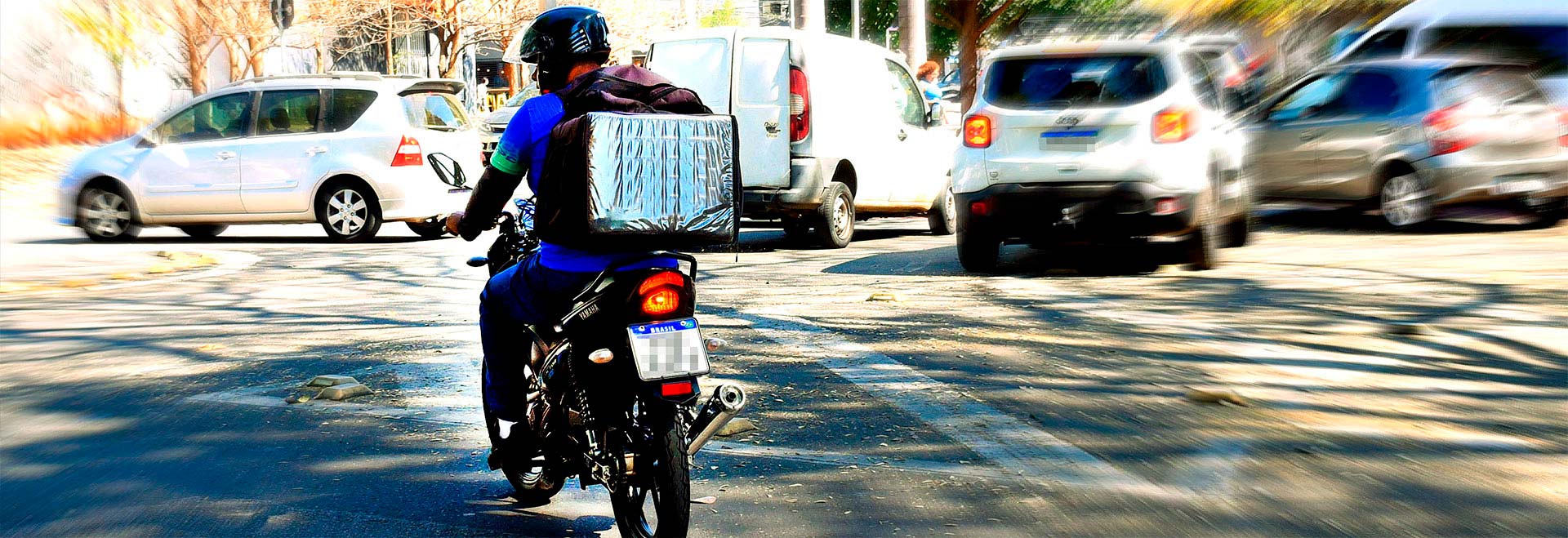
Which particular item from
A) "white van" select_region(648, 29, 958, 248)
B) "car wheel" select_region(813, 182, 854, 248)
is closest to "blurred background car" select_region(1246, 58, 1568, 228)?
"white van" select_region(648, 29, 958, 248)

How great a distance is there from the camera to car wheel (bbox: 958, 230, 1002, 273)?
37.2 feet

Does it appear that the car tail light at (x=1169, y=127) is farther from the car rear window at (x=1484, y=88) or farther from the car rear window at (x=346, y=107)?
the car rear window at (x=346, y=107)

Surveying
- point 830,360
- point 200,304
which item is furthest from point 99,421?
point 200,304

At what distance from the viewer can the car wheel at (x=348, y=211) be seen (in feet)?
48.4

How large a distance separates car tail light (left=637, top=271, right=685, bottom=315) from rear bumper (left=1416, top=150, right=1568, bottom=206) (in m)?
10.7

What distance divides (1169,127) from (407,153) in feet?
23.4

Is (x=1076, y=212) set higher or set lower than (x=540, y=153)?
lower

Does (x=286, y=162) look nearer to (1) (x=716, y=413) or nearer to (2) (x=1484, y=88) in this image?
(2) (x=1484, y=88)

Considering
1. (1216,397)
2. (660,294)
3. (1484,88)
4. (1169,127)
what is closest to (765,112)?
(1169,127)

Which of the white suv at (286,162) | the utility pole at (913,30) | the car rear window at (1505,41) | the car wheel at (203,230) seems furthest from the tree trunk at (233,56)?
the car rear window at (1505,41)

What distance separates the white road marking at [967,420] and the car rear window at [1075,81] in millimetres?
3209

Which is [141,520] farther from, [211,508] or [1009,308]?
[1009,308]

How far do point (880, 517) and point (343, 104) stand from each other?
1129cm

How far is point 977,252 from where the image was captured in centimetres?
1142
